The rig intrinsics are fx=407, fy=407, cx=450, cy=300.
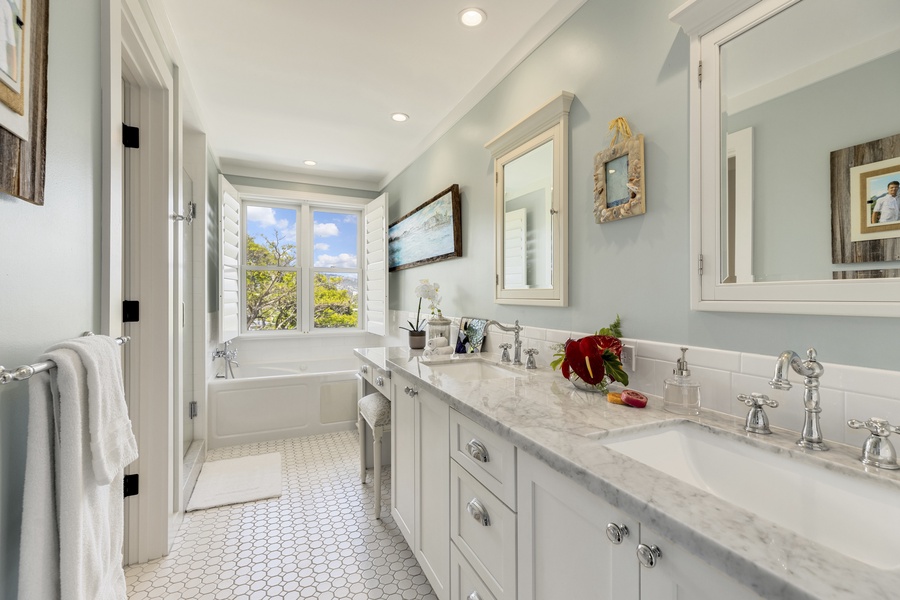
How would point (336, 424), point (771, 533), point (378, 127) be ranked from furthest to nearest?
1. point (336, 424)
2. point (378, 127)
3. point (771, 533)

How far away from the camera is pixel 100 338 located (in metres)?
1.01

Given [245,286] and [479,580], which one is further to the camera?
[245,286]

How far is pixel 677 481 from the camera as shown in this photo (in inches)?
27.7

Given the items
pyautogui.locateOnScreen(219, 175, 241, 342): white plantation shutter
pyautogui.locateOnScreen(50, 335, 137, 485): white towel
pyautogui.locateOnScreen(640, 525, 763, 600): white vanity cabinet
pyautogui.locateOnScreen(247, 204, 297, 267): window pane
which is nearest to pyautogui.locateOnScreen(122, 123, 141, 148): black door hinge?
pyautogui.locateOnScreen(50, 335, 137, 485): white towel

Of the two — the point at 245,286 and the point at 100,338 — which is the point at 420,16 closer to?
the point at 100,338

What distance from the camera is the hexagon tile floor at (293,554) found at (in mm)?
1664

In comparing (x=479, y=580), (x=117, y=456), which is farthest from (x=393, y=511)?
(x=117, y=456)

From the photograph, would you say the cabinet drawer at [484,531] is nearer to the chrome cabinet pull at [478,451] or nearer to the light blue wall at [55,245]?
the chrome cabinet pull at [478,451]

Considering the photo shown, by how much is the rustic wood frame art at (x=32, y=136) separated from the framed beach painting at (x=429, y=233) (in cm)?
205

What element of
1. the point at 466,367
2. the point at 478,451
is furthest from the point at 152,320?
the point at 478,451

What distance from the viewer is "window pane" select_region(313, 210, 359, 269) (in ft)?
15.1

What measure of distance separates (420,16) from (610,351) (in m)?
1.69

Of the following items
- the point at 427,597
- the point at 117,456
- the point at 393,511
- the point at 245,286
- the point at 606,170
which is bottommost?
the point at 427,597

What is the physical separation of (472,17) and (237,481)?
295cm
